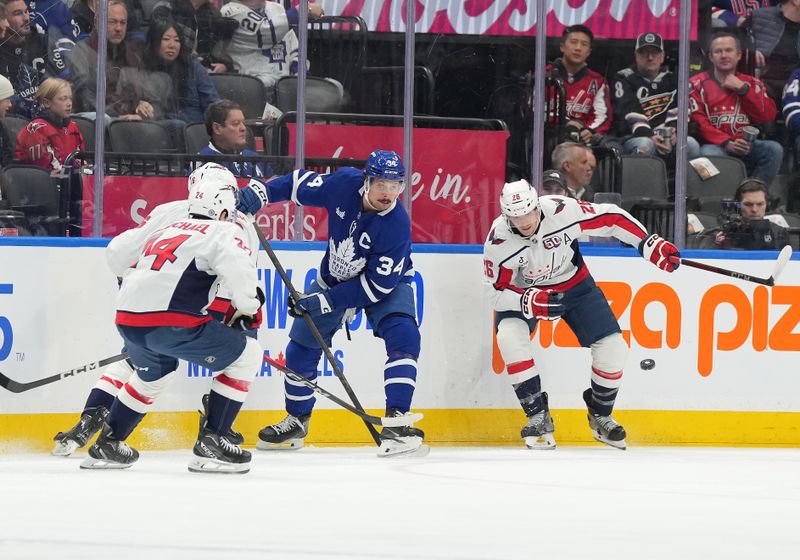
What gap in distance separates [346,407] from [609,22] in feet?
6.92

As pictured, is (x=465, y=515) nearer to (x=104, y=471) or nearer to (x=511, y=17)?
(x=104, y=471)

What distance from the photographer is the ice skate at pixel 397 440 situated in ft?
15.9

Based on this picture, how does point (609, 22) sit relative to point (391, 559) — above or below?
above

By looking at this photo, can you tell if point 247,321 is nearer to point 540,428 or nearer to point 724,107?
point 540,428

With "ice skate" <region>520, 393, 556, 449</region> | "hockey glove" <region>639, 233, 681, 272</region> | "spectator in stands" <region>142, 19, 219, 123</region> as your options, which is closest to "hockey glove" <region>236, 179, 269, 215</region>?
"spectator in stands" <region>142, 19, 219, 123</region>

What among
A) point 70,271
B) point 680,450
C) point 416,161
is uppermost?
point 416,161

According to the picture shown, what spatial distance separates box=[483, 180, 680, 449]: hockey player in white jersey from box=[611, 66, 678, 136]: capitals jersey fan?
70 centimetres

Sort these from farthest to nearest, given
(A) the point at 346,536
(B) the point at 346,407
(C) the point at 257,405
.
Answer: (C) the point at 257,405, (B) the point at 346,407, (A) the point at 346,536

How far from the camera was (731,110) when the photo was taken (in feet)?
19.6

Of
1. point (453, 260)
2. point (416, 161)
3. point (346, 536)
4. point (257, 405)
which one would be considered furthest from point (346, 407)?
point (346, 536)

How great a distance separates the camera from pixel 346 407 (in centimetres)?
487

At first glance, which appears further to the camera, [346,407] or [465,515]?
[346,407]

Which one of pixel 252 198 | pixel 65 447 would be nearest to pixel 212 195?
pixel 252 198

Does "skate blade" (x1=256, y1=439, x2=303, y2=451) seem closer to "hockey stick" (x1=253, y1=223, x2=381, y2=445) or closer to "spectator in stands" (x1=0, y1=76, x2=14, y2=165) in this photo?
"hockey stick" (x1=253, y1=223, x2=381, y2=445)
